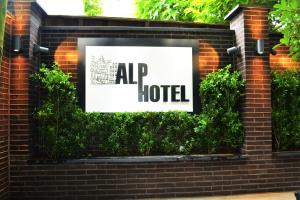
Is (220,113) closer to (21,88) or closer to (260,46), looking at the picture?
(260,46)

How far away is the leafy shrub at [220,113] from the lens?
625 centimetres

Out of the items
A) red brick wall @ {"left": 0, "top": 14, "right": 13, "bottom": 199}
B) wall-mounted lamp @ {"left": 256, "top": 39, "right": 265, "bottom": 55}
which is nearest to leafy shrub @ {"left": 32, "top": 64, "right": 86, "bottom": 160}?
red brick wall @ {"left": 0, "top": 14, "right": 13, "bottom": 199}

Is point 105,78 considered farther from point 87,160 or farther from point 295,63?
point 295,63

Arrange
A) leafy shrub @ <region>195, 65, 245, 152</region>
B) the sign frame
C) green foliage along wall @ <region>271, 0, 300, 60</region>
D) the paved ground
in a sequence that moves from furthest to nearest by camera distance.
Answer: the sign frame < leafy shrub @ <region>195, 65, 245, 152</region> < the paved ground < green foliage along wall @ <region>271, 0, 300, 60</region>

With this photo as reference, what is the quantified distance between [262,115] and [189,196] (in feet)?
6.27

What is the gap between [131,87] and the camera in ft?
21.1

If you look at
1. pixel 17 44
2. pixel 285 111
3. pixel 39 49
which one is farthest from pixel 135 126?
pixel 285 111

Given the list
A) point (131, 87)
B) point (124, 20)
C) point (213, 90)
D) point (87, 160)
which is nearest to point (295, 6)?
point (213, 90)

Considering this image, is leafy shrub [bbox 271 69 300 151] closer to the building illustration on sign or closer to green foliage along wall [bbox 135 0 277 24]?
the building illustration on sign

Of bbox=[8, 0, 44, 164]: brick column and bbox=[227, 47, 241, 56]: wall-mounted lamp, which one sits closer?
bbox=[8, 0, 44, 164]: brick column

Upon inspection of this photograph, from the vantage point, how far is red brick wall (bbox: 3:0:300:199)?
19.0 feet

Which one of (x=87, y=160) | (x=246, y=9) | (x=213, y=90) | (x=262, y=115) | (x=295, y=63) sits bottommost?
(x=87, y=160)

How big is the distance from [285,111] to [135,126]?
2716 mm

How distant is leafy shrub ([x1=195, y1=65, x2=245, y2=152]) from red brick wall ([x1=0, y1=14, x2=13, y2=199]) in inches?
124
